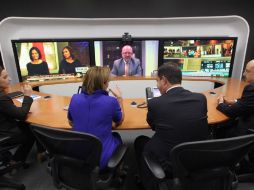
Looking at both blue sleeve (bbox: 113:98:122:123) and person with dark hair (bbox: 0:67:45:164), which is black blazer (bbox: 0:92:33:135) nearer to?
person with dark hair (bbox: 0:67:45:164)

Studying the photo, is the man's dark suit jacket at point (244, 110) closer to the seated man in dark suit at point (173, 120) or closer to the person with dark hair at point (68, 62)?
the seated man in dark suit at point (173, 120)

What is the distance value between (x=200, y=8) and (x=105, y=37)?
1.74m

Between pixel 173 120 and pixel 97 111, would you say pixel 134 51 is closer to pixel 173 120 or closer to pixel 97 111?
pixel 97 111

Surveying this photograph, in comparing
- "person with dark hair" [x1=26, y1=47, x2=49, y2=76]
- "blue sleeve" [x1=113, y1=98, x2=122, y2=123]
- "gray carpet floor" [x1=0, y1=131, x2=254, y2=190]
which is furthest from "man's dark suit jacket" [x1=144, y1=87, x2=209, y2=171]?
"person with dark hair" [x1=26, y1=47, x2=49, y2=76]

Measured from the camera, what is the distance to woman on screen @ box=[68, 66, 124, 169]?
4.79ft

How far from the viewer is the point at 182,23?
3.84m

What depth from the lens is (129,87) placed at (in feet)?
11.1

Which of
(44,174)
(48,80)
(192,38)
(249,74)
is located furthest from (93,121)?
(192,38)

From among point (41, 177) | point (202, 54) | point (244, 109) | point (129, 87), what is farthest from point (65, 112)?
point (202, 54)

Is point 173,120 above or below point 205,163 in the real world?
above

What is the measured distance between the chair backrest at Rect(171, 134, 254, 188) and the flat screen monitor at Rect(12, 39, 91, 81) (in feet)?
9.28

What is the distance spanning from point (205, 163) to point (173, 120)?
0.98 feet

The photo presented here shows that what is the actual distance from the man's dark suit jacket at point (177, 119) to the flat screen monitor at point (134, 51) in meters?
2.40

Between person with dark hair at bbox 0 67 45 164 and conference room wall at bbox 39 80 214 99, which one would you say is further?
conference room wall at bbox 39 80 214 99
